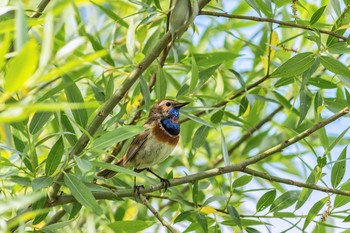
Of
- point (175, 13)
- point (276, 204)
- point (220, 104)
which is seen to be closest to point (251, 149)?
point (220, 104)

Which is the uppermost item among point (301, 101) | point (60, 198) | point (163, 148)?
point (301, 101)

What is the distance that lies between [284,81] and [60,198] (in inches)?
48.8

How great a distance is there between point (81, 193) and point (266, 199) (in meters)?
0.95

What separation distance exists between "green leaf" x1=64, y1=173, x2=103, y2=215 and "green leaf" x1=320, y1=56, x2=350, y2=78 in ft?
3.57

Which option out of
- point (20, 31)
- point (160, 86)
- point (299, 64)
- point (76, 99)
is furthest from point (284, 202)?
point (20, 31)

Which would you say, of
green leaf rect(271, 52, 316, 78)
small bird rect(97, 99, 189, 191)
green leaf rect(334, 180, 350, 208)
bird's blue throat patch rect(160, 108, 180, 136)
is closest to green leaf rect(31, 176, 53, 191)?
green leaf rect(271, 52, 316, 78)

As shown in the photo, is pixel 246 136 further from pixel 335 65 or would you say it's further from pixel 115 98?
pixel 115 98

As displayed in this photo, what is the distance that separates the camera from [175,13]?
8.08 ft

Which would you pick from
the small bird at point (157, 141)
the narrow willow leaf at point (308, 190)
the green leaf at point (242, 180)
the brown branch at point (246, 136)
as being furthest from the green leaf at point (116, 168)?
the brown branch at point (246, 136)

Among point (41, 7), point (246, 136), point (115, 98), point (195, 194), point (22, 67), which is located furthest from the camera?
point (246, 136)

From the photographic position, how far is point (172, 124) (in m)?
4.27

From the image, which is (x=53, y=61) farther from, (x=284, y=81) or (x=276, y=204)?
(x=284, y=81)

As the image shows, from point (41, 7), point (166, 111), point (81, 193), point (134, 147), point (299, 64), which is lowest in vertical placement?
point (81, 193)

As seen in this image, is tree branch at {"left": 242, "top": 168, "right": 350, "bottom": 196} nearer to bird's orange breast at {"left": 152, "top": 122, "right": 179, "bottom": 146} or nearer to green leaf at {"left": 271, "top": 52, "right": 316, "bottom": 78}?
green leaf at {"left": 271, "top": 52, "right": 316, "bottom": 78}
